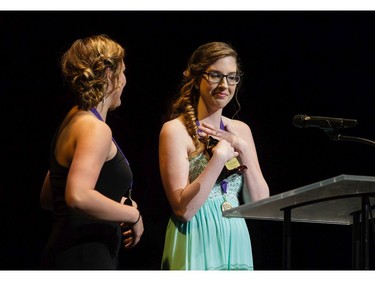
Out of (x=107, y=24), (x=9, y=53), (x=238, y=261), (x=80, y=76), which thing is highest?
(x=107, y=24)

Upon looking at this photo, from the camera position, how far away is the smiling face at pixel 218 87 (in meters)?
3.34

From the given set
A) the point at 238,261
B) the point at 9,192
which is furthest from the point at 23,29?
the point at 238,261

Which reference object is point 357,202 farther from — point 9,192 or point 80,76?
point 9,192

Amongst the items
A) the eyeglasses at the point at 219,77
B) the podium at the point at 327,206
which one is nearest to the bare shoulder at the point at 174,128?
the eyeglasses at the point at 219,77

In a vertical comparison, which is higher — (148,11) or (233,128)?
(148,11)

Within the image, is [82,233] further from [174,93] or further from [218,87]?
[174,93]

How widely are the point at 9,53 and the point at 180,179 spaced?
1260mm

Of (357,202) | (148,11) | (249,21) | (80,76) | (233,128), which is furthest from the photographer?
(249,21)

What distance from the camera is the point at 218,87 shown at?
3332 millimetres

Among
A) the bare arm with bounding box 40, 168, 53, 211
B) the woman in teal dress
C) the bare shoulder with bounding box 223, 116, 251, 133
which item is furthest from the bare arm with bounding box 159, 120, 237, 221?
the bare arm with bounding box 40, 168, 53, 211

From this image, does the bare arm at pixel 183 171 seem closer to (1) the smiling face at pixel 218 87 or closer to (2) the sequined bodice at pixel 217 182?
(2) the sequined bodice at pixel 217 182

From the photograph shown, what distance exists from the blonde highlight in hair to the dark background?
130cm

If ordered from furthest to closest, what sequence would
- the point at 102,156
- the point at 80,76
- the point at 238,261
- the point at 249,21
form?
the point at 249,21 → the point at 238,261 → the point at 80,76 → the point at 102,156

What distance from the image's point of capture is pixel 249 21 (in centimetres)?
430
